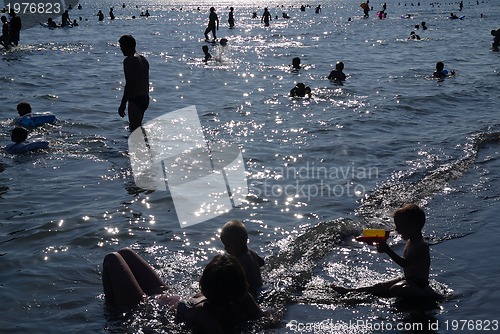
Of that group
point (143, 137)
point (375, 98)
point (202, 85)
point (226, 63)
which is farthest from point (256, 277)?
point (226, 63)

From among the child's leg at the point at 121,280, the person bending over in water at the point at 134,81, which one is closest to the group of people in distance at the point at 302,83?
the person bending over in water at the point at 134,81

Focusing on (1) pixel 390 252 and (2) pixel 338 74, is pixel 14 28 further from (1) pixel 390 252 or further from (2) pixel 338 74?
(1) pixel 390 252

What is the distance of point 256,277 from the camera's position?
6.18 m

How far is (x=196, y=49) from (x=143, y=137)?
1985cm

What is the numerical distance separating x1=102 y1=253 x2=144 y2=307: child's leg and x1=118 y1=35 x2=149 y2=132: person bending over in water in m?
6.27

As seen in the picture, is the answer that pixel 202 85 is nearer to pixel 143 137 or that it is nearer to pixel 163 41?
pixel 143 137

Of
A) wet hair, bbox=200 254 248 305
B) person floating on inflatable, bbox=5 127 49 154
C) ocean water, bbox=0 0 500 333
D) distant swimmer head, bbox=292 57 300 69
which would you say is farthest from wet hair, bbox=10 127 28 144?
distant swimmer head, bbox=292 57 300 69

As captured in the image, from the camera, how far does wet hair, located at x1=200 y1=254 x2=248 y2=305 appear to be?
455cm

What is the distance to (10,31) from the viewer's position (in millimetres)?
30219

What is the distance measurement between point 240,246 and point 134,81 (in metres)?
6.89

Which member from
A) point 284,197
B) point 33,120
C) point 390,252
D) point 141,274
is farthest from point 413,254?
point 33,120

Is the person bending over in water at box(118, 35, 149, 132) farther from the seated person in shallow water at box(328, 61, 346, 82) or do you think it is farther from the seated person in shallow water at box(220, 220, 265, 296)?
the seated person in shallow water at box(328, 61, 346, 82)

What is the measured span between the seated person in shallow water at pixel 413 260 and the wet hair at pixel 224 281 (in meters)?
1.98

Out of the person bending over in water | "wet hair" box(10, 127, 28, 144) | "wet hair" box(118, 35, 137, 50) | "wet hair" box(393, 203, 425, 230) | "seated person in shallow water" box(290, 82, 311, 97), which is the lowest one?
"seated person in shallow water" box(290, 82, 311, 97)
